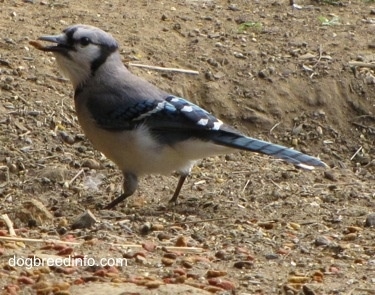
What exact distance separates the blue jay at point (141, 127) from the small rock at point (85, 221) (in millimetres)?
712

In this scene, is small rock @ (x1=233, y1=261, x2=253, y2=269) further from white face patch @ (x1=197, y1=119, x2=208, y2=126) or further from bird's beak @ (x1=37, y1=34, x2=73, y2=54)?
bird's beak @ (x1=37, y1=34, x2=73, y2=54)

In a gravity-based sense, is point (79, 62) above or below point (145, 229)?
above

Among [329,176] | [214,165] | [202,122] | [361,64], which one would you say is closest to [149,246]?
[202,122]

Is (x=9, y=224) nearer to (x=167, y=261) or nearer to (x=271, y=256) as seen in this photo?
(x=167, y=261)

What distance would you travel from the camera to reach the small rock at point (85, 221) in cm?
657

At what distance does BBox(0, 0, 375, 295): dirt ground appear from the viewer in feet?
19.1

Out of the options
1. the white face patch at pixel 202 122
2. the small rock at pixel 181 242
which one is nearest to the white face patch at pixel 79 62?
the white face patch at pixel 202 122

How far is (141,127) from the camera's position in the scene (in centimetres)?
740

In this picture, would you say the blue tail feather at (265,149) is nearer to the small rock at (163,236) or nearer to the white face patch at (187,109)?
the white face patch at (187,109)

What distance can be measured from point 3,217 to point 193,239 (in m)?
1.17

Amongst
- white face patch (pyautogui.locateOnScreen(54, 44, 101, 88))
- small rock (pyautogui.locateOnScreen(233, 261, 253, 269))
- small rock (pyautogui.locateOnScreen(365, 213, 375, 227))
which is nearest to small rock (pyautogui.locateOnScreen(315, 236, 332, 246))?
small rock (pyautogui.locateOnScreen(365, 213, 375, 227))

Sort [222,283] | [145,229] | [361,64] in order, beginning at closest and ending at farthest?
[222,283]
[145,229]
[361,64]

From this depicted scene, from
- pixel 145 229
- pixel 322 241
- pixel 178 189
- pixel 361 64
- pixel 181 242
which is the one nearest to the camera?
pixel 181 242

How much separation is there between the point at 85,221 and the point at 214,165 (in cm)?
210
